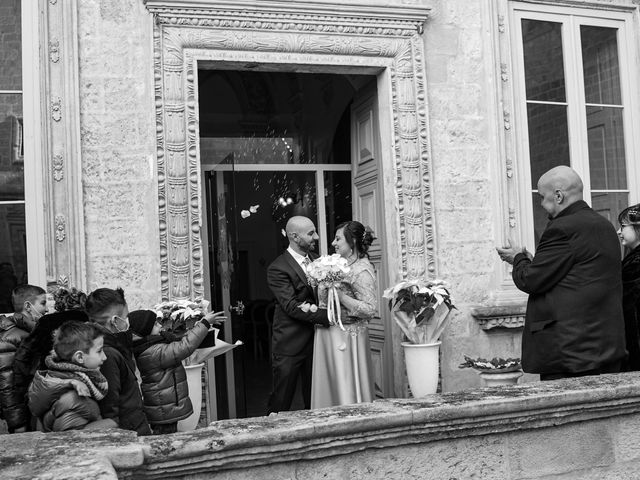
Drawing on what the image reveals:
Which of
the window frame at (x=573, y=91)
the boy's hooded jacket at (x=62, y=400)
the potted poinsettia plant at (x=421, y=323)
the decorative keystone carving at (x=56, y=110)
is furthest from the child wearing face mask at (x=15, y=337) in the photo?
the window frame at (x=573, y=91)

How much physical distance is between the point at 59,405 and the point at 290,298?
2.49 meters

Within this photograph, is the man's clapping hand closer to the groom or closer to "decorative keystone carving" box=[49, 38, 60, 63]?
the groom

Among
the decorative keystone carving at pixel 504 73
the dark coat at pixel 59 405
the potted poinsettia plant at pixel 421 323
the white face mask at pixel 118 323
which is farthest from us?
the decorative keystone carving at pixel 504 73

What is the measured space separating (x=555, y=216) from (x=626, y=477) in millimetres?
1586

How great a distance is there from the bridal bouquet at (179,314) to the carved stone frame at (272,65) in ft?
1.03

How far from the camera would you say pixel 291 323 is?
18.3 feet

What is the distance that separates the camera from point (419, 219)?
6625mm

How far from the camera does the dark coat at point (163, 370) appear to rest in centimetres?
411

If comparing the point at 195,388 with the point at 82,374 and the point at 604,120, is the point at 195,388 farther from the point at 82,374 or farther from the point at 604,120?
the point at 604,120

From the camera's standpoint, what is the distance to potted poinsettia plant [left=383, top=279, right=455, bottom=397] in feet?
19.9

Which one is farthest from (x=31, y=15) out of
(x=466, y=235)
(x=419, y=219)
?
Answer: (x=466, y=235)

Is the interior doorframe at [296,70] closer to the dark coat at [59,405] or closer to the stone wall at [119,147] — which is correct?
the stone wall at [119,147]

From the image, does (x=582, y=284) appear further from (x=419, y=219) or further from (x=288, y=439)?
(x=419, y=219)

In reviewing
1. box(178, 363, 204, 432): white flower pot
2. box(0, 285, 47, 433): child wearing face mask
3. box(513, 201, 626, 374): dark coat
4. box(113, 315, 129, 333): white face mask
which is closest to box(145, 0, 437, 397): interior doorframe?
box(178, 363, 204, 432): white flower pot
